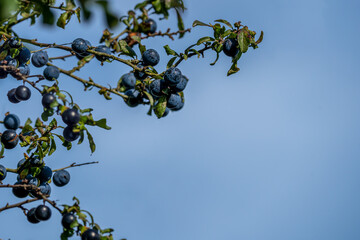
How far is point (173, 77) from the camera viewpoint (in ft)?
11.6

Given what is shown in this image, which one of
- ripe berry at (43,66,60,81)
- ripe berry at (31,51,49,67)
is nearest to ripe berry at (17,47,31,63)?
ripe berry at (31,51,49,67)

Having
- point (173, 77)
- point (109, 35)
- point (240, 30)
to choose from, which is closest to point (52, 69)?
point (109, 35)

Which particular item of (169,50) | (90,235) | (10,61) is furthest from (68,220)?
(169,50)

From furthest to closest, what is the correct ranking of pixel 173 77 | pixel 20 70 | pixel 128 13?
pixel 20 70 → pixel 173 77 → pixel 128 13

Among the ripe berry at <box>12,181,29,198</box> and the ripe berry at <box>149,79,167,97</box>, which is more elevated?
the ripe berry at <box>149,79,167,97</box>

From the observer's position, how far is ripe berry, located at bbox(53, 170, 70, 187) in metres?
3.83

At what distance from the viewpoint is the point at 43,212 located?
11.0 feet

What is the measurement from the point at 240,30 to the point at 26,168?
1.96 meters

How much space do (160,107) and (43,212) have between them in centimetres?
111

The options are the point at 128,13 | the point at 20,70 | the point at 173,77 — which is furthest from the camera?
the point at 20,70

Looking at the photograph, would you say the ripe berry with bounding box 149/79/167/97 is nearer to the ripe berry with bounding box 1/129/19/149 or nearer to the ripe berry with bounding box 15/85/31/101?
the ripe berry with bounding box 15/85/31/101

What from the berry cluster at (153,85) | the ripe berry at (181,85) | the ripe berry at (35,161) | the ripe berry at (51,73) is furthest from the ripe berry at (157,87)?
the ripe berry at (35,161)

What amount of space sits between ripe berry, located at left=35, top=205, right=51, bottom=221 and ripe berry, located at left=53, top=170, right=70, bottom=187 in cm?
46

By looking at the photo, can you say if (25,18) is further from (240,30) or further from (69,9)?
(240,30)
